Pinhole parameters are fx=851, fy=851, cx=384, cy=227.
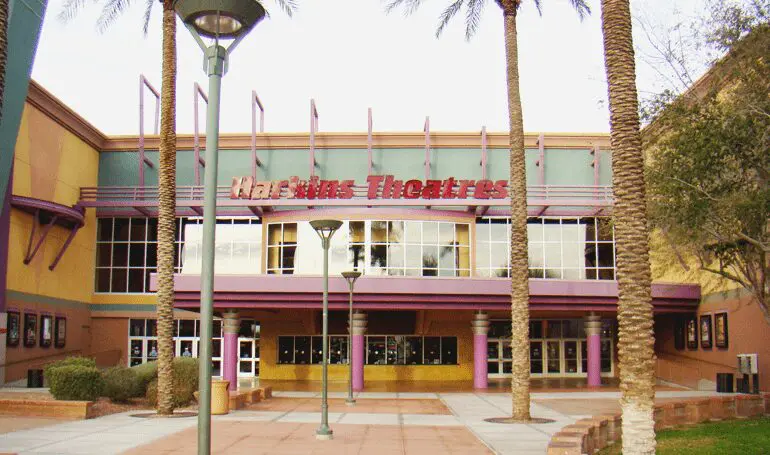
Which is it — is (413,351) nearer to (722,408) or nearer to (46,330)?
(46,330)

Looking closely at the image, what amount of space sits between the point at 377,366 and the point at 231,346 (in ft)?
32.1

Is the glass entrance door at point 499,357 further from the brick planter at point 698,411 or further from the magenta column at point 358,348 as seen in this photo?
the brick planter at point 698,411

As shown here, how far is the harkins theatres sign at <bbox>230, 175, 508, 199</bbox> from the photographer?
39.7 meters

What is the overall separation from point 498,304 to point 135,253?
20969mm

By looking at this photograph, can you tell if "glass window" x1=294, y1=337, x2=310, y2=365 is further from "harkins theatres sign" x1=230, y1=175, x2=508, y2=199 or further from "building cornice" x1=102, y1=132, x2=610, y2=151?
"building cornice" x1=102, y1=132, x2=610, y2=151

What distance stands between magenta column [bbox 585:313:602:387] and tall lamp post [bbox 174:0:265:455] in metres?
29.3

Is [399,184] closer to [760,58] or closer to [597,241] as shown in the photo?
[597,241]

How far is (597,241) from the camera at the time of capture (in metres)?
42.8

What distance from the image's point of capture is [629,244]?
458 inches

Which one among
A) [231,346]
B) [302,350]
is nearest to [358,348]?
[231,346]

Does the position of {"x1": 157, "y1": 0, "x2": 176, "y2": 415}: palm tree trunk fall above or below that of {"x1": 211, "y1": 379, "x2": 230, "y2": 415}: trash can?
above

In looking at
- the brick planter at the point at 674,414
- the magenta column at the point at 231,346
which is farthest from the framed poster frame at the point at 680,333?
the magenta column at the point at 231,346

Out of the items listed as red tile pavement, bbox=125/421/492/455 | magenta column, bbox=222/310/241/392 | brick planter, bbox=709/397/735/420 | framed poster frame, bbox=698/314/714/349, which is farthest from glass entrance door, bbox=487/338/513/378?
red tile pavement, bbox=125/421/492/455

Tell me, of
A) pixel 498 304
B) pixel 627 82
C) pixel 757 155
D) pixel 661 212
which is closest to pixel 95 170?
pixel 498 304
